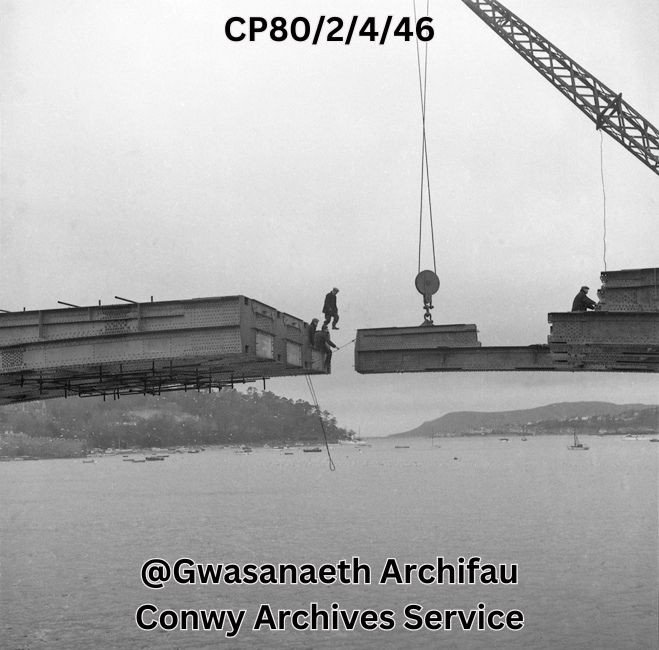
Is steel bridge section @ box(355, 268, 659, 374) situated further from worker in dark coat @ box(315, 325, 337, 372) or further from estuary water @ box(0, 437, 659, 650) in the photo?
estuary water @ box(0, 437, 659, 650)

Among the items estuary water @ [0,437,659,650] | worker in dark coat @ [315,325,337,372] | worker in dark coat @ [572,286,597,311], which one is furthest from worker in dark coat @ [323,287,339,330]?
estuary water @ [0,437,659,650]

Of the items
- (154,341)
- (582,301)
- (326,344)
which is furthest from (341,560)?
(154,341)

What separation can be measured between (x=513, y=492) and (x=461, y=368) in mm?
83434

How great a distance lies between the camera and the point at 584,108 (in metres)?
43.3

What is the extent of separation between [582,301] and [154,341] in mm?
11177

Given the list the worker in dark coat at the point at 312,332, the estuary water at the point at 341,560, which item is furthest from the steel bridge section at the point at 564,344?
the estuary water at the point at 341,560

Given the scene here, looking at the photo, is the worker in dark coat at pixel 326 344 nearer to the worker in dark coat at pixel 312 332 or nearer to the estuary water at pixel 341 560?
the worker in dark coat at pixel 312 332

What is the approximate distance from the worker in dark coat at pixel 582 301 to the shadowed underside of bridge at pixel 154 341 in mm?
7085

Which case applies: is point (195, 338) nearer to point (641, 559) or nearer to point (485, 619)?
point (485, 619)

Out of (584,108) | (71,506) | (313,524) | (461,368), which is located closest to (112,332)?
(461,368)

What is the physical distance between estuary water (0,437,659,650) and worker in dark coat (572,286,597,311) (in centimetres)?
1147

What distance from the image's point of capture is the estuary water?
31.8 m

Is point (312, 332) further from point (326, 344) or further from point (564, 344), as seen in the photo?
point (564, 344)

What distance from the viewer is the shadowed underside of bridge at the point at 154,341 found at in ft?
70.4
